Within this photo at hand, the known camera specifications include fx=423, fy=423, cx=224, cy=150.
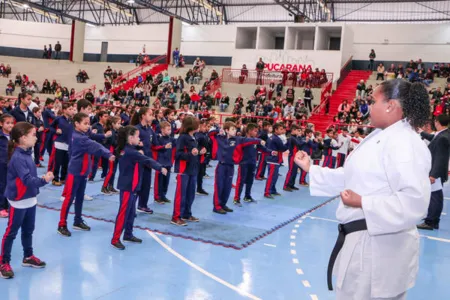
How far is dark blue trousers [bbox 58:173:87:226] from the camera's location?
20.3ft

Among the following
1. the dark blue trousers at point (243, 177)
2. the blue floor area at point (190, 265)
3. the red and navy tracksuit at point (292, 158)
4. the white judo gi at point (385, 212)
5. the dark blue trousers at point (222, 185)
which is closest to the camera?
the white judo gi at point (385, 212)

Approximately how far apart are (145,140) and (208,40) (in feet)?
94.8

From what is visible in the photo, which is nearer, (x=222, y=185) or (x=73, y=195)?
(x=73, y=195)

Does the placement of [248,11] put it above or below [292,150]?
above

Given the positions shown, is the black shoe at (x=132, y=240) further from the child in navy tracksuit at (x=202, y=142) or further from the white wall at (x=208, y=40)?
the white wall at (x=208, y=40)

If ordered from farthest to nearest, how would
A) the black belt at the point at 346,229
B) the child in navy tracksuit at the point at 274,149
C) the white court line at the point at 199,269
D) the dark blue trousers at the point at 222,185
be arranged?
the child in navy tracksuit at the point at 274,149 < the dark blue trousers at the point at 222,185 < the white court line at the point at 199,269 < the black belt at the point at 346,229

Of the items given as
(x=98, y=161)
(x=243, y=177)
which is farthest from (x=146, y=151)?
(x=98, y=161)

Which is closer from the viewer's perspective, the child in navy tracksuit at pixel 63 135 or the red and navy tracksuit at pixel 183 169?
the red and navy tracksuit at pixel 183 169

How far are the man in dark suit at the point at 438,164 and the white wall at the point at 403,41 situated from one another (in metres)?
22.9

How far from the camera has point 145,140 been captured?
7.91 metres

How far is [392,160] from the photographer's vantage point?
7.43ft

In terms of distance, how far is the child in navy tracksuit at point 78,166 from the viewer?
20.3 ft

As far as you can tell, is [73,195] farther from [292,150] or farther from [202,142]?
[292,150]

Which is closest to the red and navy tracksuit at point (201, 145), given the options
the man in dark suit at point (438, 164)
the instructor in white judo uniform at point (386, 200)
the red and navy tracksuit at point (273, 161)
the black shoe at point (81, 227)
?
the red and navy tracksuit at point (273, 161)
